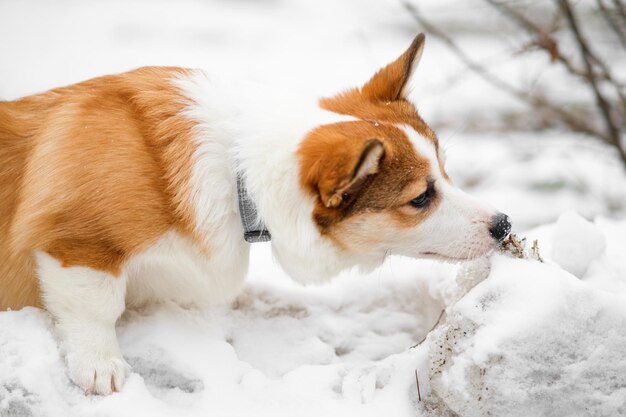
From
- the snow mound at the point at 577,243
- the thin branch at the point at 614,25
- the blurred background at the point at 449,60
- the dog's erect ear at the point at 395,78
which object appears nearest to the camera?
the dog's erect ear at the point at 395,78

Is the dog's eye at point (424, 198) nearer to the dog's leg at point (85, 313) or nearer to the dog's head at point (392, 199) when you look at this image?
the dog's head at point (392, 199)

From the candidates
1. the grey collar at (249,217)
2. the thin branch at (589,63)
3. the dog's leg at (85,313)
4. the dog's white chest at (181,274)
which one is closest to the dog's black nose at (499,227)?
the grey collar at (249,217)

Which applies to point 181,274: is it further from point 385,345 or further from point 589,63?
point 589,63

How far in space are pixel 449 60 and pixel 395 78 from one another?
5239 millimetres

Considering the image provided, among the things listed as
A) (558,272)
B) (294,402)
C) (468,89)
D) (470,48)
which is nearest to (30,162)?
(294,402)

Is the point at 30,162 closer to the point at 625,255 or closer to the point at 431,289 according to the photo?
the point at 431,289

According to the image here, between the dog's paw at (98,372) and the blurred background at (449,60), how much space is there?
262 centimetres

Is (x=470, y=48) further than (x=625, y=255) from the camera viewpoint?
Yes

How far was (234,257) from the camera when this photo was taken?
2.72 metres

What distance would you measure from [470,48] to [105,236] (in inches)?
258

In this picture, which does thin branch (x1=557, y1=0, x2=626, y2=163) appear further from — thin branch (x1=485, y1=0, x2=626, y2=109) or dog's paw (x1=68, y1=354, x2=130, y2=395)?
dog's paw (x1=68, y1=354, x2=130, y2=395)

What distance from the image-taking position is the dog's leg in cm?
248

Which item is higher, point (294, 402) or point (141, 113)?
point (141, 113)

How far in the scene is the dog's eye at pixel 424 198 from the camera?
2582mm
